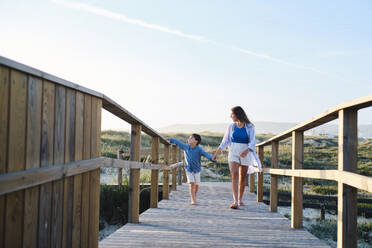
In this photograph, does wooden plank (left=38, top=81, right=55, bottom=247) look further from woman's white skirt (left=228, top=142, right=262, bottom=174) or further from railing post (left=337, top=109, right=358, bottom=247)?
woman's white skirt (left=228, top=142, right=262, bottom=174)

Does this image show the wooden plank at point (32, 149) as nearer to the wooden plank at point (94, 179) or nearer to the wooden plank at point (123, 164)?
the wooden plank at point (94, 179)

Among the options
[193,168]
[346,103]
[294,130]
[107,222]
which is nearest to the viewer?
[346,103]

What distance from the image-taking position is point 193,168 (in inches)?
265

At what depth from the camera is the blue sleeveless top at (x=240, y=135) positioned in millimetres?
5844

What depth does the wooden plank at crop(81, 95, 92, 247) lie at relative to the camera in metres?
2.66

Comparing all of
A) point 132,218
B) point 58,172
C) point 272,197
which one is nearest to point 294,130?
point 272,197

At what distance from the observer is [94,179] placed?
289cm

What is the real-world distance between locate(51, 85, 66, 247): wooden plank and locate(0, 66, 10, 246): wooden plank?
0.49 meters

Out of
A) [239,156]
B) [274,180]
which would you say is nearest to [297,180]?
[274,180]

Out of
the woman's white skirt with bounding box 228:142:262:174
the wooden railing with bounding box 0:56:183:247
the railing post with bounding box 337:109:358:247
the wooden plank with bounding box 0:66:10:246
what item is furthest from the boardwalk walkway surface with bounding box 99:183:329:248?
the wooden plank with bounding box 0:66:10:246

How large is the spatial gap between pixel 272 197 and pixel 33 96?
14.4 feet

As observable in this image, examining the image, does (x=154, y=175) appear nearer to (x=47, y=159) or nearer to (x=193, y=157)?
(x=193, y=157)

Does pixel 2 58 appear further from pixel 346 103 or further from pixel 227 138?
pixel 227 138

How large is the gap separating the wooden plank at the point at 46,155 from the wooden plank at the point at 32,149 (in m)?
0.04
